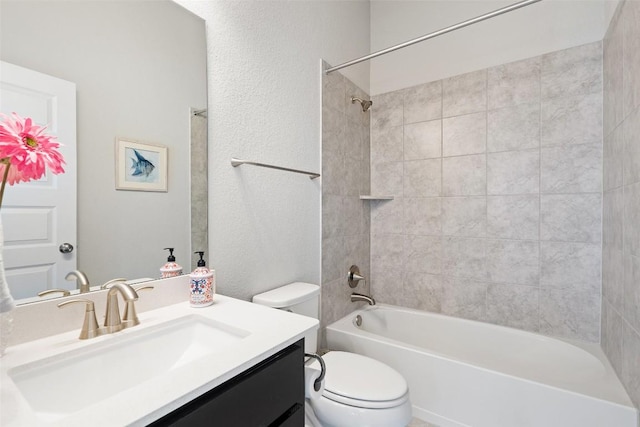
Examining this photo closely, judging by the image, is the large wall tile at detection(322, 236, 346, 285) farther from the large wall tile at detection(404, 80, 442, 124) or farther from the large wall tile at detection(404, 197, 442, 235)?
the large wall tile at detection(404, 80, 442, 124)

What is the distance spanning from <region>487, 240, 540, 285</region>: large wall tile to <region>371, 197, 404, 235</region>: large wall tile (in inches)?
25.1

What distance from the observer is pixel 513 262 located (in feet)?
6.28

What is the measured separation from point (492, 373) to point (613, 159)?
1221mm

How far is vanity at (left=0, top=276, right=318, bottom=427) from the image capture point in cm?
50

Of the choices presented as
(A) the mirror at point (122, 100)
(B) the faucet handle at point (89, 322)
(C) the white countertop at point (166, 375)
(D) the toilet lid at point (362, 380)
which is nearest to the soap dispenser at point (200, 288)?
(C) the white countertop at point (166, 375)

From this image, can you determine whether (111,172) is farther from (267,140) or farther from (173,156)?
(267,140)

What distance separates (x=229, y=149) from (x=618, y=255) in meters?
1.86

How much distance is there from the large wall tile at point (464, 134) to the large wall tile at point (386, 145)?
338 millimetres

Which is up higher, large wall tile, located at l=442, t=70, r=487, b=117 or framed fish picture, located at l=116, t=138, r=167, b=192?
large wall tile, located at l=442, t=70, r=487, b=117

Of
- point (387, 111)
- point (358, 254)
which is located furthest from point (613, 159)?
point (358, 254)

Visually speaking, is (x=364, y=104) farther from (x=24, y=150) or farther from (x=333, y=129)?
(x=24, y=150)

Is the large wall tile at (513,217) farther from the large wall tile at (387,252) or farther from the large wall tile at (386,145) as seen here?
the large wall tile at (386,145)

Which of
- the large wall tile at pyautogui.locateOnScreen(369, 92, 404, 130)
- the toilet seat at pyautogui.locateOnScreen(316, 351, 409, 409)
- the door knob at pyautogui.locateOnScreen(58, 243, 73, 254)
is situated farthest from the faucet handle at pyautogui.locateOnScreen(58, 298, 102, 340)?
the large wall tile at pyautogui.locateOnScreen(369, 92, 404, 130)

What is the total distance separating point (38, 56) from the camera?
0.75 meters
